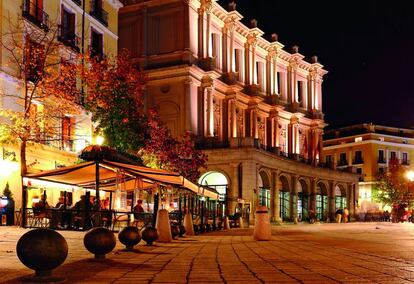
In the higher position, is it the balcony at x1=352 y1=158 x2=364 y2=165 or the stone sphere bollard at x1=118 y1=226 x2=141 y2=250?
the balcony at x1=352 y1=158 x2=364 y2=165

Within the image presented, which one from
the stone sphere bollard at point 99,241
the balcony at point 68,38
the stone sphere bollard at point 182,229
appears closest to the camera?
the stone sphere bollard at point 99,241

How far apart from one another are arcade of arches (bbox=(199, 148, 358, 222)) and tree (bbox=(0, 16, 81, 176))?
36.6 ft

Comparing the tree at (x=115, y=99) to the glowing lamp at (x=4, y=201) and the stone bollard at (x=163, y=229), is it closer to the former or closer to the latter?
the glowing lamp at (x=4, y=201)

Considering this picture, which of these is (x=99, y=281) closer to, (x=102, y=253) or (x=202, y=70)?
(x=102, y=253)

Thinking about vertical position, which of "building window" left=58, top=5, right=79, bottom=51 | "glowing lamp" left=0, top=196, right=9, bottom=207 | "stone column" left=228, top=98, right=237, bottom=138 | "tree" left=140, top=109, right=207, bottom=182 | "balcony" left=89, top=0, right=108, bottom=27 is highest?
"balcony" left=89, top=0, right=108, bottom=27

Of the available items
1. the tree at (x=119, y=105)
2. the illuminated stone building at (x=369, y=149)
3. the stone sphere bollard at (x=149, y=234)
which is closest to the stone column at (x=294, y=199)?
the tree at (x=119, y=105)

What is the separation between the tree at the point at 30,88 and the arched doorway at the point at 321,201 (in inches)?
1615

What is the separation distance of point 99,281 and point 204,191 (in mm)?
18359

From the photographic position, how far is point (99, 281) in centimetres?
808

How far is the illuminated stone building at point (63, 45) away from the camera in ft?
93.1

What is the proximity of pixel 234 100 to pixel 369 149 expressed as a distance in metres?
38.8

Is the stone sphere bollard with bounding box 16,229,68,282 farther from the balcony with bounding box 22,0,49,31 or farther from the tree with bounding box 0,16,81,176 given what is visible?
the balcony with bounding box 22,0,49,31

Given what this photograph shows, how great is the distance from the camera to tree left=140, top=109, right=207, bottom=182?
37.1 meters

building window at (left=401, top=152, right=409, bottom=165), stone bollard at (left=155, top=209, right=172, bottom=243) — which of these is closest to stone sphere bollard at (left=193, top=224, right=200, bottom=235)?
stone bollard at (left=155, top=209, right=172, bottom=243)
